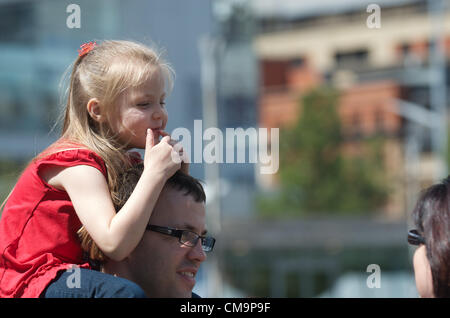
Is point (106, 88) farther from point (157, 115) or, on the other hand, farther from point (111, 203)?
point (111, 203)

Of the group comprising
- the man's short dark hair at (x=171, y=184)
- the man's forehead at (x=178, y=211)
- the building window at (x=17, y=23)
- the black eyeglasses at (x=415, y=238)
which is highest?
the building window at (x=17, y=23)

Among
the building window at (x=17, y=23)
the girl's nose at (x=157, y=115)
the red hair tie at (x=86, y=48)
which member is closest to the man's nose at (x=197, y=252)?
the girl's nose at (x=157, y=115)

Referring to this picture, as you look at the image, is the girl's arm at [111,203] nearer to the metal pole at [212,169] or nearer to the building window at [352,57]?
the metal pole at [212,169]

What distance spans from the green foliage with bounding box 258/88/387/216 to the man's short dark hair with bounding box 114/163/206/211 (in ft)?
111

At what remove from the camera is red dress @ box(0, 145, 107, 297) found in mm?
2193

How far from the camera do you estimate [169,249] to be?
2.18 metres

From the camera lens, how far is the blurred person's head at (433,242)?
2.14m

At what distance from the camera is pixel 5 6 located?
37.2 metres

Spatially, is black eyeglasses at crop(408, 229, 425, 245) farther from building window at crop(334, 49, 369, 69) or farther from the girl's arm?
building window at crop(334, 49, 369, 69)

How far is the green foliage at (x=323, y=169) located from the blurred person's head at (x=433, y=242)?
111 ft

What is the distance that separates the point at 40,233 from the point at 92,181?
22 cm
